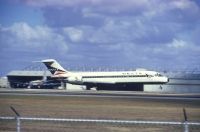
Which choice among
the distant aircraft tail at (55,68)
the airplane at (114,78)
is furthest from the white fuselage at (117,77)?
the distant aircraft tail at (55,68)

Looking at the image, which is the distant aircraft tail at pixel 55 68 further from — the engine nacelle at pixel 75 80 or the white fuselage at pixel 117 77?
the engine nacelle at pixel 75 80

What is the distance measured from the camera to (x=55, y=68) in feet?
394

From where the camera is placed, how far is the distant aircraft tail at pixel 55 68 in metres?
117

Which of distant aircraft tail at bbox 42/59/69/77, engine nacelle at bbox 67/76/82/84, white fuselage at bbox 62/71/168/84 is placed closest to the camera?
white fuselage at bbox 62/71/168/84

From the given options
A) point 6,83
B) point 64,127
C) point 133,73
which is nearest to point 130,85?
point 133,73

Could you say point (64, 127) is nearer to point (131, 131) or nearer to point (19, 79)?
point (131, 131)

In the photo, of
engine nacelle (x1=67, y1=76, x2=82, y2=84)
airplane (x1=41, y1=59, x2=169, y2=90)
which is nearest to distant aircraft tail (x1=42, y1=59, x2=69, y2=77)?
airplane (x1=41, y1=59, x2=169, y2=90)

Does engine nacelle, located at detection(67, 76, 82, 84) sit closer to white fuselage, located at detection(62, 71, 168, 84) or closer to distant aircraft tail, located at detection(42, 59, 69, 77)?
white fuselage, located at detection(62, 71, 168, 84)

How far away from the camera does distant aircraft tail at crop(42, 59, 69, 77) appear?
116688mm

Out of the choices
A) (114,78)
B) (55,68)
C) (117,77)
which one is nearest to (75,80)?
(114,78)

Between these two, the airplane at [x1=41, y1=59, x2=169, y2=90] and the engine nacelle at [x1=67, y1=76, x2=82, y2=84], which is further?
the engine nacelle at [x1=67, y1=76, x2=82, y2=84]

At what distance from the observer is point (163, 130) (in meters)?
21.3

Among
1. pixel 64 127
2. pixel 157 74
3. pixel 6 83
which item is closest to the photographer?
pixel 64 127

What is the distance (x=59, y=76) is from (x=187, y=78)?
100 ft
